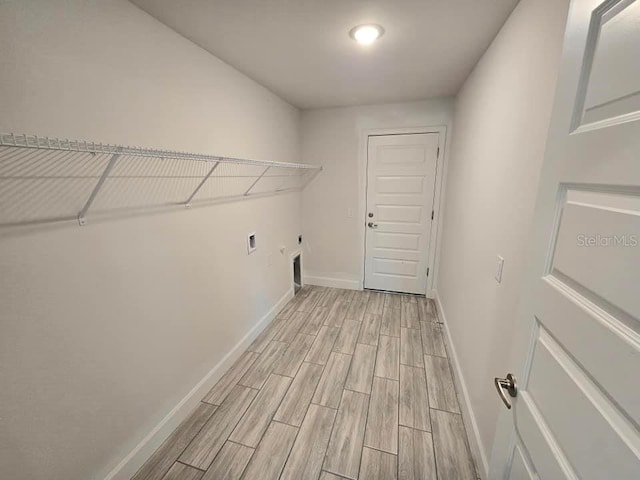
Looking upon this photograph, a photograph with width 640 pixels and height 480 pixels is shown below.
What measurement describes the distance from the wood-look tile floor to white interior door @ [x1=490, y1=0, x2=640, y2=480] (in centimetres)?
94

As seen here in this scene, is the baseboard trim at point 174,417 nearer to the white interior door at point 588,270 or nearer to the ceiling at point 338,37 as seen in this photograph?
the white interior door at point 588,270

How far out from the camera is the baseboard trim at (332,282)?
3.58 metres

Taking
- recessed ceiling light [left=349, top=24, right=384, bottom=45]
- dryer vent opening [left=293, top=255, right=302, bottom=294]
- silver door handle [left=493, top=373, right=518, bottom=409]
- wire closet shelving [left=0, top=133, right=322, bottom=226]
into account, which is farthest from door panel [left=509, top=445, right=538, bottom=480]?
dryer vent opening [left=293, top=255, right=302, bottom=294]

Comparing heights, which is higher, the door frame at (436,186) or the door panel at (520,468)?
the door frame at (436,186)

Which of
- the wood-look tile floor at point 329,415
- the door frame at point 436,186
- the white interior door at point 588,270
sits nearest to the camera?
the white interior door at point 588,270

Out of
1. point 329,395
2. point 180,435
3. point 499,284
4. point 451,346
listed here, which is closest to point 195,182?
point 180,435

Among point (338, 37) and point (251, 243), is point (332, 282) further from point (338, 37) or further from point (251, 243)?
point (338, 37)

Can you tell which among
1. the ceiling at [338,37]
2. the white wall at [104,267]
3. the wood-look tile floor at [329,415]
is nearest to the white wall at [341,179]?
the ceiling at [338,37]

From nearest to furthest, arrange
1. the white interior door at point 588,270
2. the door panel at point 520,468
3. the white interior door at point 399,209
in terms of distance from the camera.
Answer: the white interior door at point 588,270 < the door panel at point 520,468 < the white interior door at point 399,209

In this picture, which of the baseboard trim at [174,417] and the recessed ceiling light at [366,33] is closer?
the baseboard trim at [174,417]

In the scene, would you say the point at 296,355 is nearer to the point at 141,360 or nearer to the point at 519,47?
the point at 141,360

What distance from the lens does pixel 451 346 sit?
221cm

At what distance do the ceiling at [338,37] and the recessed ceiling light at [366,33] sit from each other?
35 mm

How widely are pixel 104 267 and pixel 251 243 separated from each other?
1264 mm
